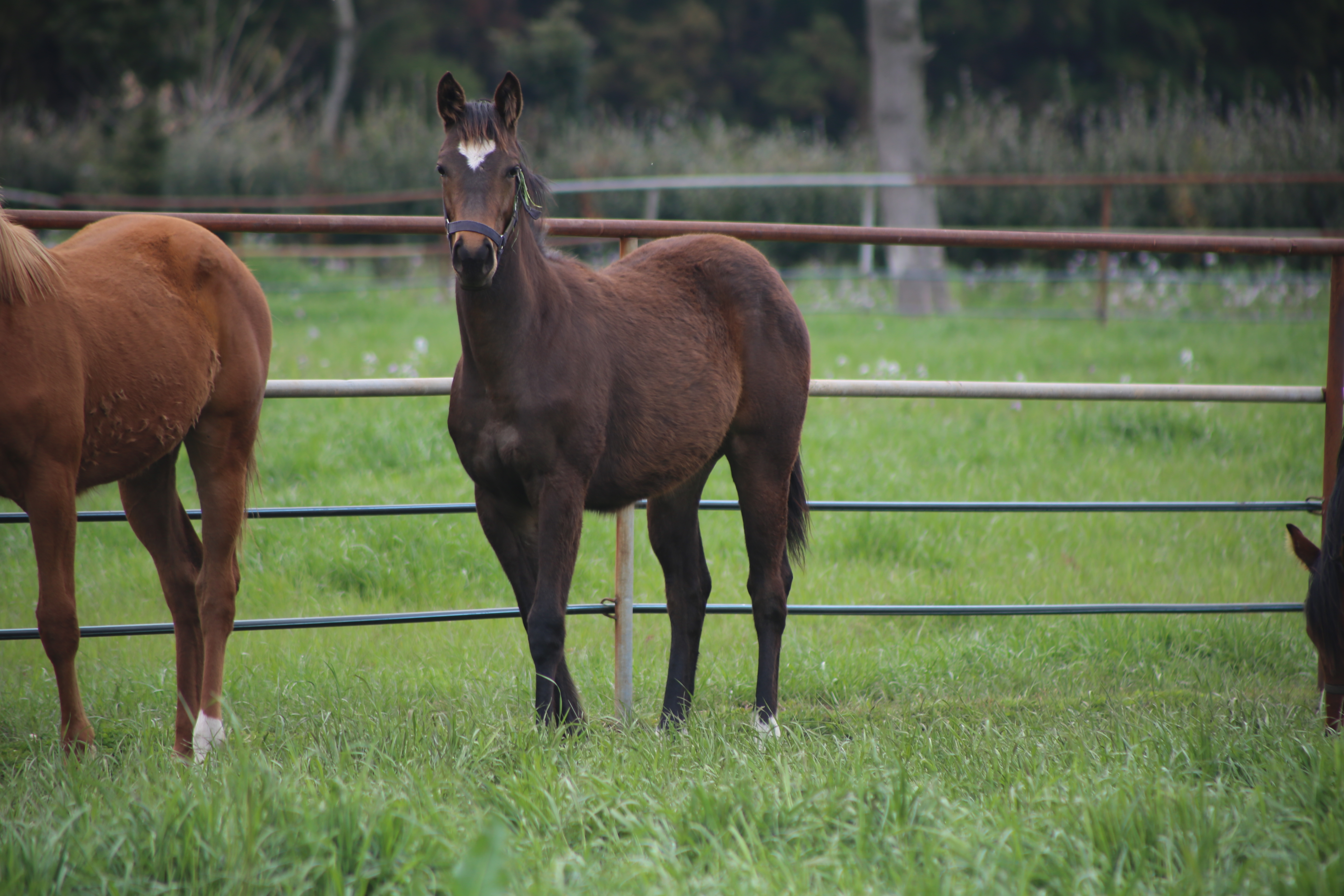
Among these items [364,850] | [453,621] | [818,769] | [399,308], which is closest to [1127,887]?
[818,769]

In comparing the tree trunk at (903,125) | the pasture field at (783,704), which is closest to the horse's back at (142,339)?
the pasture field at (783,704)

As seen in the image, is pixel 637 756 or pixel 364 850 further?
pixel 637 756

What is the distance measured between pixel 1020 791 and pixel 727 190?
15.2 m

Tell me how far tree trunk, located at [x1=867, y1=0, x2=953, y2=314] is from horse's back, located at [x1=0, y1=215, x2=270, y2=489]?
10.3m

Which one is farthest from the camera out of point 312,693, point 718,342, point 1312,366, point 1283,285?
point 1283,285

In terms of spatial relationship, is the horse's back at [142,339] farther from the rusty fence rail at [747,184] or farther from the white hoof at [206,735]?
the rusty fence rail at [747,184]

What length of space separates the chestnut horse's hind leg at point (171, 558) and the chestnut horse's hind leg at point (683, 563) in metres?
1.36

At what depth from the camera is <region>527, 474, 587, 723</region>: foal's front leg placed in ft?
8.43

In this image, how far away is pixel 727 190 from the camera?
652 inches

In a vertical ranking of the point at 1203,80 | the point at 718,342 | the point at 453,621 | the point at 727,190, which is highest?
the point at 1203,80

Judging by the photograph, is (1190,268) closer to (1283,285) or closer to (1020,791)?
(1283,285)

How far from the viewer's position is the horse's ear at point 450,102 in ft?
7.99

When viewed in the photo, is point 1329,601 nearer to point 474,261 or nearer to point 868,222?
point 474,261

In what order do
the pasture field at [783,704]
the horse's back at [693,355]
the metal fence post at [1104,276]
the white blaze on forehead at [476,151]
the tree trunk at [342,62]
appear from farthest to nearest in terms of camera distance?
the tree trunk at [342,62] < the metal fence post at [1104,276] < the horse's back at [693,355] < the white blaze on forehead at [476,151] < the pasture field at [783,704]
